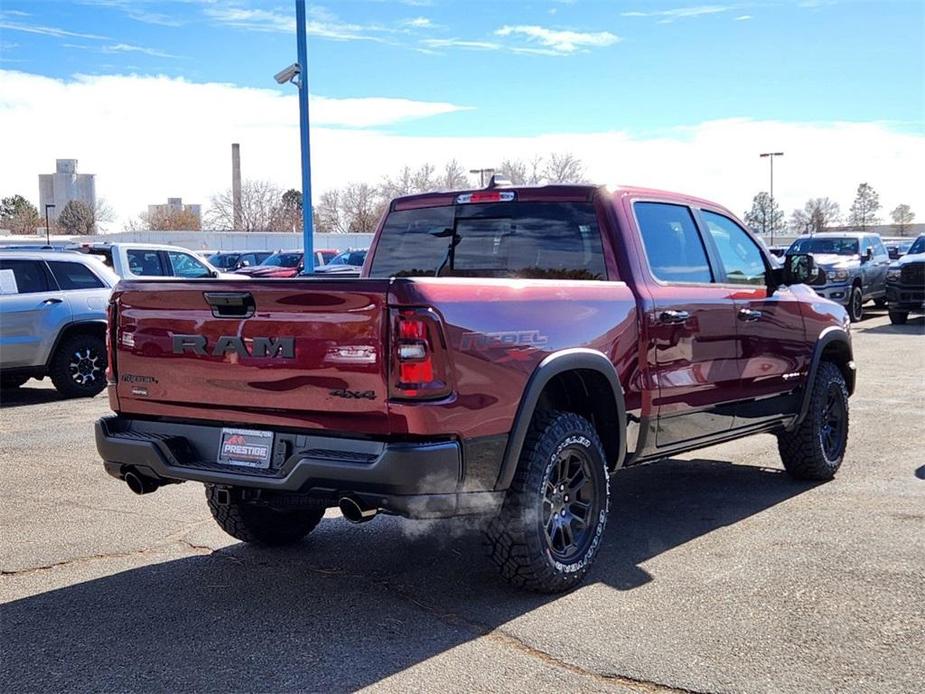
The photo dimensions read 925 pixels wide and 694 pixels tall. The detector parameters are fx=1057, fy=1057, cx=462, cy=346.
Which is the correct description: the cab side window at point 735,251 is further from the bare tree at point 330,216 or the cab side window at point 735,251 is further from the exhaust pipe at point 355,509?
the bare tree at point 330,216

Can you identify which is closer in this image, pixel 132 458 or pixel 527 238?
pixel 132 458

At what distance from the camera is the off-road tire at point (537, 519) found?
4695 mm

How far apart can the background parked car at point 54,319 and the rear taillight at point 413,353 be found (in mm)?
8338

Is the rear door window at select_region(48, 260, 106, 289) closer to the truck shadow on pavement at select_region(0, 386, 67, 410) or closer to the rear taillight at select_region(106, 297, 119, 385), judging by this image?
the truck shadow on pavement at select_region(0, 386, 67, 410)

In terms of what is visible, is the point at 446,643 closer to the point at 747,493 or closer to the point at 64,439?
the point at 747,493

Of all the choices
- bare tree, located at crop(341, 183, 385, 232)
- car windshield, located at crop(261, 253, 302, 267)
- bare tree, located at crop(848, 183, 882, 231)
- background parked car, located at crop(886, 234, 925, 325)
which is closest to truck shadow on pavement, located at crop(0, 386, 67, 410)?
background parked car, located at crop(886, 234, 925, 325)

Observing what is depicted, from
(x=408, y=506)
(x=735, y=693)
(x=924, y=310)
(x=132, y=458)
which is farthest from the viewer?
(x=924, y=310)

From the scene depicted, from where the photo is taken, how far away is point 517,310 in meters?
4.68

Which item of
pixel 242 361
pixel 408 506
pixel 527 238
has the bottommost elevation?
pixel 408 506

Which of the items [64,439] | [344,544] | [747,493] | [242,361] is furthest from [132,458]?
[64,439]

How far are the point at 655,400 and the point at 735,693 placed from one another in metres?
2.02

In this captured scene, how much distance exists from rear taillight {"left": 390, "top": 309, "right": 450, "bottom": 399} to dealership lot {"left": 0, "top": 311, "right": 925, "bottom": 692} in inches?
41.2

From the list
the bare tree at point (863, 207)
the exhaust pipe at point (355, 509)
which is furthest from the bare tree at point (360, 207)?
the exhaust pipe at point (355, 509)

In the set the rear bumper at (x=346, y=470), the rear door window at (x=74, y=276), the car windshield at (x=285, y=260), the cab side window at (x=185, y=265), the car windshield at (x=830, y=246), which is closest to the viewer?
the rear bumper at (x=346, y=470)
